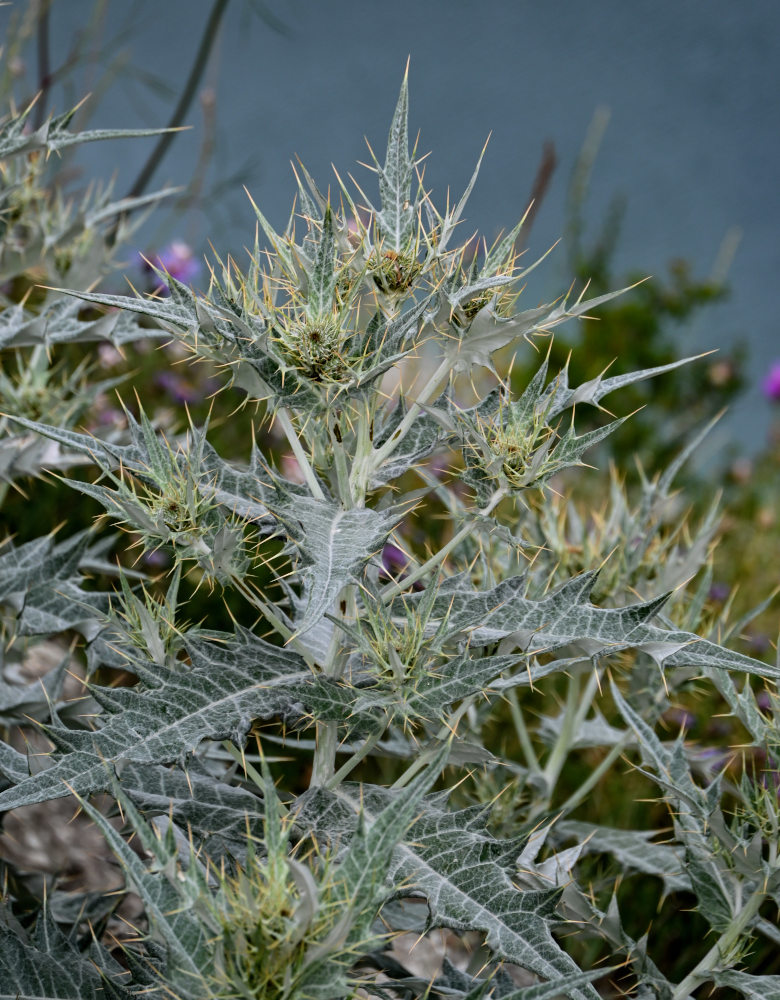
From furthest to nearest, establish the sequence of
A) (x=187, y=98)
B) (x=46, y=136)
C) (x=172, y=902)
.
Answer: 1. (x=187, y=98)
2. (x=46, y=136)
3. (x=172, y=902)

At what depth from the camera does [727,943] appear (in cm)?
92

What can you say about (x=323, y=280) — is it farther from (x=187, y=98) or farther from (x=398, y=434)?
(x=187, y=98)

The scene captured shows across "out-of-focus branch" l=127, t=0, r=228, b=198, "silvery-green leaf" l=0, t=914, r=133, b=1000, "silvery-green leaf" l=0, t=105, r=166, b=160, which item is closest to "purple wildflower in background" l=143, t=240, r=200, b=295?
"out-of-focus branch" l=127, t=0, r=228, b=198

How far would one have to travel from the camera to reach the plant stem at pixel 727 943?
916 millimetres

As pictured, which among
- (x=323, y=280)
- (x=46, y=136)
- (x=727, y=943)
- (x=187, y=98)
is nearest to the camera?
(x=323, y=280)

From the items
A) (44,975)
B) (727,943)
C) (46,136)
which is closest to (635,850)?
(727,943)

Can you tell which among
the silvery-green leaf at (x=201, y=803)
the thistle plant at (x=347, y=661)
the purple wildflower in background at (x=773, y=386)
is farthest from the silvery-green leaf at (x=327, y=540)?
the purple wildflower in background at (x=773, y=386)

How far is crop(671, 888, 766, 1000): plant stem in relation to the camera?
0.92 metres

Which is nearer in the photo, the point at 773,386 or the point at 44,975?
the point at 44,975

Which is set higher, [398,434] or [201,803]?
[398,434]

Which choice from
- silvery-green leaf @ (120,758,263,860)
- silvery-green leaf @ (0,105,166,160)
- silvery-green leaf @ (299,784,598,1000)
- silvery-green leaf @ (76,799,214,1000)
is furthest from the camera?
silvery-green leaf @ (0,105,166,160)

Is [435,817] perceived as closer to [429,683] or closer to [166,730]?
[429,683]

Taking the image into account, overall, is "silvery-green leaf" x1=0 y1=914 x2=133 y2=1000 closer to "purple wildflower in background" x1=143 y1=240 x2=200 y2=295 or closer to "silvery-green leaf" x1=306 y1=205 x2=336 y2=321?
"silvery-green leaf" x1=306 y1=205 x2=336 y2=321

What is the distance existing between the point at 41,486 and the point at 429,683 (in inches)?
60.5
